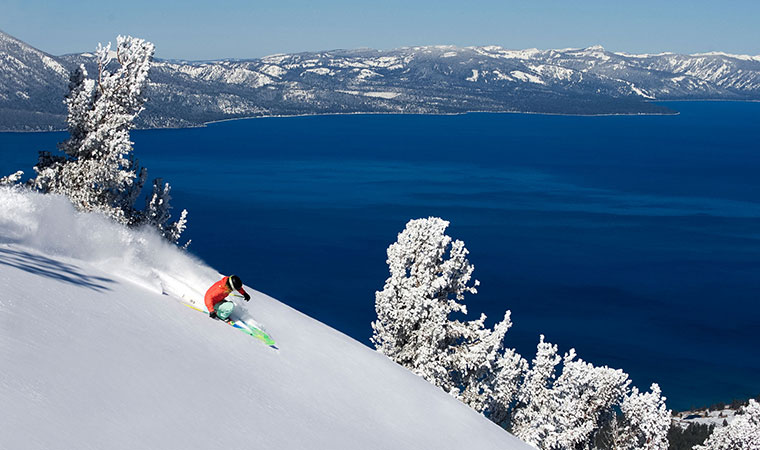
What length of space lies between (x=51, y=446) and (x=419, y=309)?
16.4 m

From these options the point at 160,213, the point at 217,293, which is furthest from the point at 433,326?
the point at 217,293

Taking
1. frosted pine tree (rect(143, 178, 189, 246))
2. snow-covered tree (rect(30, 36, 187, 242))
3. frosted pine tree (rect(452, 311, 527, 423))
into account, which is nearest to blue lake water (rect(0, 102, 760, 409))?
frosted pine tree (rect(452, 311, 527, 423))

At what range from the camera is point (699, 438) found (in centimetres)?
4012

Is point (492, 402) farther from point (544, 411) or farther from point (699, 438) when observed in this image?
point (699, 438)

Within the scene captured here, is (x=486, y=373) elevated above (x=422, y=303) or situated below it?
below

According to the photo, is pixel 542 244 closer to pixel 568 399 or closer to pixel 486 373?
pixel 568 399

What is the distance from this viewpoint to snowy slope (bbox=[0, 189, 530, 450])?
21.9ft

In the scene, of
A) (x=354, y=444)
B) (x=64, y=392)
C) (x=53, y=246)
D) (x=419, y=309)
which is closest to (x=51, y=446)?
(x=64, y=392)

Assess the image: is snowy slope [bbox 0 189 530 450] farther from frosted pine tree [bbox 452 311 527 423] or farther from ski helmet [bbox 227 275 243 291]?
frosted pine tree [bbox 452 311 527 423]

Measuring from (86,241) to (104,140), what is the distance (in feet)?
28.5

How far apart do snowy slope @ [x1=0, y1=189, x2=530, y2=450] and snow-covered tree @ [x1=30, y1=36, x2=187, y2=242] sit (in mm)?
6409

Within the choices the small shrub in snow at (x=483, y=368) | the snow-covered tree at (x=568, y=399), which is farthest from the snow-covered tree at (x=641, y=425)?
the snow-covered tree at (x=568, y=399)

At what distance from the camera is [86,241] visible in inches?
494

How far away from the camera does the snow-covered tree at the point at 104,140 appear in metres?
20.2
